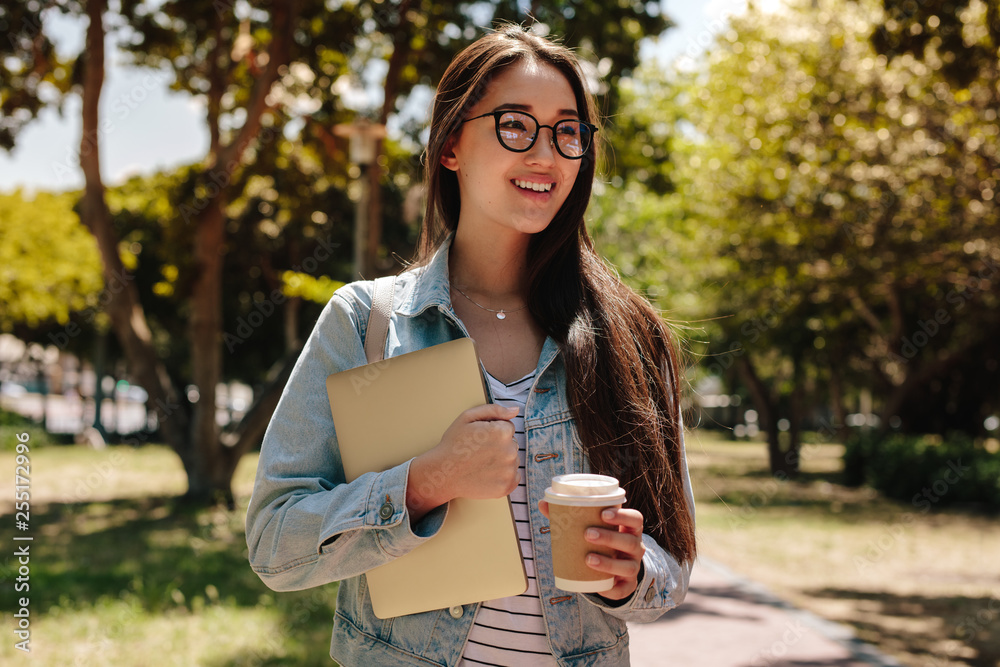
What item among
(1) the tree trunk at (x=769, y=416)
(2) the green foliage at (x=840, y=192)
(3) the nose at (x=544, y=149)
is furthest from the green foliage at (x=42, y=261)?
(3) the nose at (x=544, y=149)

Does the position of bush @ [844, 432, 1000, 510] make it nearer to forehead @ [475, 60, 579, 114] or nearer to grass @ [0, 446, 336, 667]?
grass @ [0, 446, 336, 667]

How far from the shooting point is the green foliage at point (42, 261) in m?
20.6

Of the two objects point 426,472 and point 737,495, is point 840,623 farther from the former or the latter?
point 737,495

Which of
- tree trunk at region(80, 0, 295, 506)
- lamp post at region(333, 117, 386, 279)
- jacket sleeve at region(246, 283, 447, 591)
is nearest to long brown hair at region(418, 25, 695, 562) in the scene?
jacket sleeve at region(246, 283, 447, 591)

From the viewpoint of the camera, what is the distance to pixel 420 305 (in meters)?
1.72

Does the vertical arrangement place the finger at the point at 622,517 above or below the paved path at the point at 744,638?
above

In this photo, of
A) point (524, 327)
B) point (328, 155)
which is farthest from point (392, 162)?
point (524, 327)

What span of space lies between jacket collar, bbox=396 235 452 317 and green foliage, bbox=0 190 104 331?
21.2 m

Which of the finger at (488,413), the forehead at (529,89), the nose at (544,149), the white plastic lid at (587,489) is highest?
the forehead at (529,89)

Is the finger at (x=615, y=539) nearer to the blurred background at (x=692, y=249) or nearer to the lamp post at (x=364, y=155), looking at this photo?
the blurred background at (x=692, y=249)

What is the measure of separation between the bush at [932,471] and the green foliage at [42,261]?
19326 millimetres

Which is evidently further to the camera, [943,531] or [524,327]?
[943,531]

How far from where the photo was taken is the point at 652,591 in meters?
1.59

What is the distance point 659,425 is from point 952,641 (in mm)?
6102
